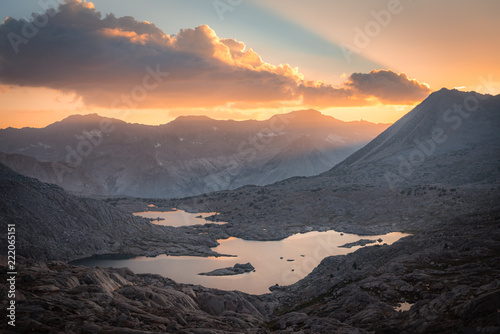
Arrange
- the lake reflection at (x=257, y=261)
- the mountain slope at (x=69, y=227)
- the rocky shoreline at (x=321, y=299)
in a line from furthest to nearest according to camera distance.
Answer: the mountain slope at (x=69, y=227) → the lake reflection at (x=257, y=261) → the rocky shoreline at (x=321, y=299)

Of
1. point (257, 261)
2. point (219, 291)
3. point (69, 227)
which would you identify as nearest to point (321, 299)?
point (219, 291)

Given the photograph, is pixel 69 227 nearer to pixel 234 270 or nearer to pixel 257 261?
pixel 234 270

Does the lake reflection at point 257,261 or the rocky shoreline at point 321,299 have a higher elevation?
the rocky shoreline at point 321,299

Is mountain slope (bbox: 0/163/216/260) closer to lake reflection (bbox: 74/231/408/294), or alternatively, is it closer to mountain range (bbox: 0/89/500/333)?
mountain range (bbox: 0/89/500/333)

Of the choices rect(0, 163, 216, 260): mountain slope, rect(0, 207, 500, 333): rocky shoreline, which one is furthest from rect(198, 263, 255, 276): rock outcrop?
rect(0, 163, 216, 260): mountain slope

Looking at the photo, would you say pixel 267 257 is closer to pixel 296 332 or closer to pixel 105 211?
pixel 105 211

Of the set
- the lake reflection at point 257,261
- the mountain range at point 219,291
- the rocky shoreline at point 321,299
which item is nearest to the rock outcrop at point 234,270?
the lake reflection at point 257,261

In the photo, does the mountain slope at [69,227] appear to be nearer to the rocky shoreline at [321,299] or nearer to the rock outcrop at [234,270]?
the rock outcrop at [234,270]

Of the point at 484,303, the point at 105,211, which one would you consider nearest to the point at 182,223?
the point at 105,211
